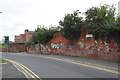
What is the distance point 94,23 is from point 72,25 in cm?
398

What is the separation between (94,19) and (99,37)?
85.0 inches

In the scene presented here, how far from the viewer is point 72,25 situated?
73.5 feet

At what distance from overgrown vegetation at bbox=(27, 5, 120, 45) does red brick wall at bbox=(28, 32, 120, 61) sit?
842mm

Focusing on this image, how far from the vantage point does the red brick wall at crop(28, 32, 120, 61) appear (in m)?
16.7

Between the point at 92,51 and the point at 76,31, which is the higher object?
the point at 76,31

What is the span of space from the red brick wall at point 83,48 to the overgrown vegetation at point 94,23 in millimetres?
842

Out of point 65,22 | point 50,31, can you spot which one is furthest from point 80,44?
point 50,31

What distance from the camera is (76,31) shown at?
22281 millimetres

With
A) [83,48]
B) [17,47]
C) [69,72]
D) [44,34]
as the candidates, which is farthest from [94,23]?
[17,47]

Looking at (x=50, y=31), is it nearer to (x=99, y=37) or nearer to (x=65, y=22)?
(x=65, y=22)

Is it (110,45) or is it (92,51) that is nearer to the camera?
(110,45)

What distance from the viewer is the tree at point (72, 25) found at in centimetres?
2206

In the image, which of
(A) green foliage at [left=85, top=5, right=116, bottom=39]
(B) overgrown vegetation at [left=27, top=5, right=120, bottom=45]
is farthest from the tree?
(A) green foliage at [left=85, top=5, right=116, bottom=39]

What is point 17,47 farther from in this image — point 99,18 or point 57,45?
point 99,18
